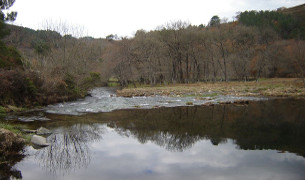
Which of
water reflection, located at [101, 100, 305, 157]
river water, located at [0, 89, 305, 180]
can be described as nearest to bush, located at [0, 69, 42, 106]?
river water, located at [0, 89, 305, 180]

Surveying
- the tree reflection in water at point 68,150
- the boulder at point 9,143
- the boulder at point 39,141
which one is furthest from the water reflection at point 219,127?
the boulder at point 9,143

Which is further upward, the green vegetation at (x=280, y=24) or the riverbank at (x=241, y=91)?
the green vegetation at (x=280, y=24)

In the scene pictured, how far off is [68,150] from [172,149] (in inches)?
175

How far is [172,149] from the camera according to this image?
1002 cm

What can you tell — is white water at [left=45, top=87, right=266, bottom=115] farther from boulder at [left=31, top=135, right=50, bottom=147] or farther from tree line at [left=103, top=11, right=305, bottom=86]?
tree line at [left=103, top=11, right=305, bottom=86]

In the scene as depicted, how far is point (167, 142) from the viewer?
10.9 meters

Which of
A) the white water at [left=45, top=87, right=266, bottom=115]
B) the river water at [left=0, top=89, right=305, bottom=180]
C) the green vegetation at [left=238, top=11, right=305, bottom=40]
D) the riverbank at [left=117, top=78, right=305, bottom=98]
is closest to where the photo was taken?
the river water at [left=0, top=89, right=305, bottom=180]

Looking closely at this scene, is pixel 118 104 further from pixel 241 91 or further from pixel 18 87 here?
pixel 241 91

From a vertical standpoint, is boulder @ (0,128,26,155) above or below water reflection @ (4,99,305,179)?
above

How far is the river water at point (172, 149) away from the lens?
7664mm

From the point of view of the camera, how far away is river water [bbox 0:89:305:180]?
766 cm

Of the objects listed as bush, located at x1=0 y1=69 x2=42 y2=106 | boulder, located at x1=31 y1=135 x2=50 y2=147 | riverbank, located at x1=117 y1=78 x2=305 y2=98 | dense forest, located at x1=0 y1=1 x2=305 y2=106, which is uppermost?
dense forest, located at x1=0 y1=1 x2=305 y2=106

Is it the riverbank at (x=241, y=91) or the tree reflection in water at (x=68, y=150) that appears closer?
the tree reflection in water at (x=68, y=150)

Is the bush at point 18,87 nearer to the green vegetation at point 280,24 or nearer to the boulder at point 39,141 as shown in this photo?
the boulder at point 39,141
